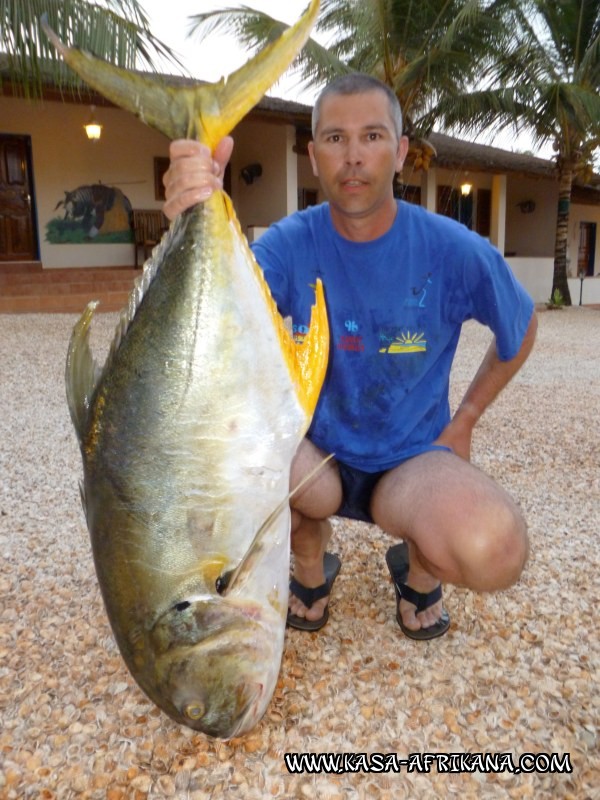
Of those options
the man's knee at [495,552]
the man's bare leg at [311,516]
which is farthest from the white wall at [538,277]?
the man's knee at [495,552]

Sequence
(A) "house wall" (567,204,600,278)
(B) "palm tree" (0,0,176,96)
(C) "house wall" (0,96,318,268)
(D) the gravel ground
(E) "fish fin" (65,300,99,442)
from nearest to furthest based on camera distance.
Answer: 1. (E) "fish fin" (65,300,99,442)
2. (D) the gravel ground
3. (B) "palm tree" (0,0,176,96)
4. (C) "house wall" (0,96,318,268)
5. (A) "house wall" (567,204,600,278)

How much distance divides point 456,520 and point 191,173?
4.36 ft

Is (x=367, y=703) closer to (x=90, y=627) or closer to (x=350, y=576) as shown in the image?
(x=350, y=576)

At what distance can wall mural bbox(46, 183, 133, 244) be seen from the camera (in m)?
13.9

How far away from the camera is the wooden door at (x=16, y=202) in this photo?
13180mm

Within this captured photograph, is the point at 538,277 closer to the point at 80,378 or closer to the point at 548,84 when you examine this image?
the point at 548,84

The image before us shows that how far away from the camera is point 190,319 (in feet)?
5.24

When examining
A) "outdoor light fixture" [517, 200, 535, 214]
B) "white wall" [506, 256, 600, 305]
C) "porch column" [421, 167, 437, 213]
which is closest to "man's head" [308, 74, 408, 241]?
"porch column" [421, 167, 437, 213]

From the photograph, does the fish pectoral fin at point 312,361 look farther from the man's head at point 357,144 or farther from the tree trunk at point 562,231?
the tree trunk at point 562,231

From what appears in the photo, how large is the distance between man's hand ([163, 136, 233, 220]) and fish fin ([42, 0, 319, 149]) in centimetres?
3

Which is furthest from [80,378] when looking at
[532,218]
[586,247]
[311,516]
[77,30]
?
[586,247]

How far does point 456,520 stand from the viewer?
7.01ft

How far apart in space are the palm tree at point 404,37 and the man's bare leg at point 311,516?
11321 mm

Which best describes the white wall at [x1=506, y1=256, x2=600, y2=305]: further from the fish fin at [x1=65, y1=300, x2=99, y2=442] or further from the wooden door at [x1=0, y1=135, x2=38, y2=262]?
the fish fin at [x1=65, y1=300, x2=99, y2=442]
